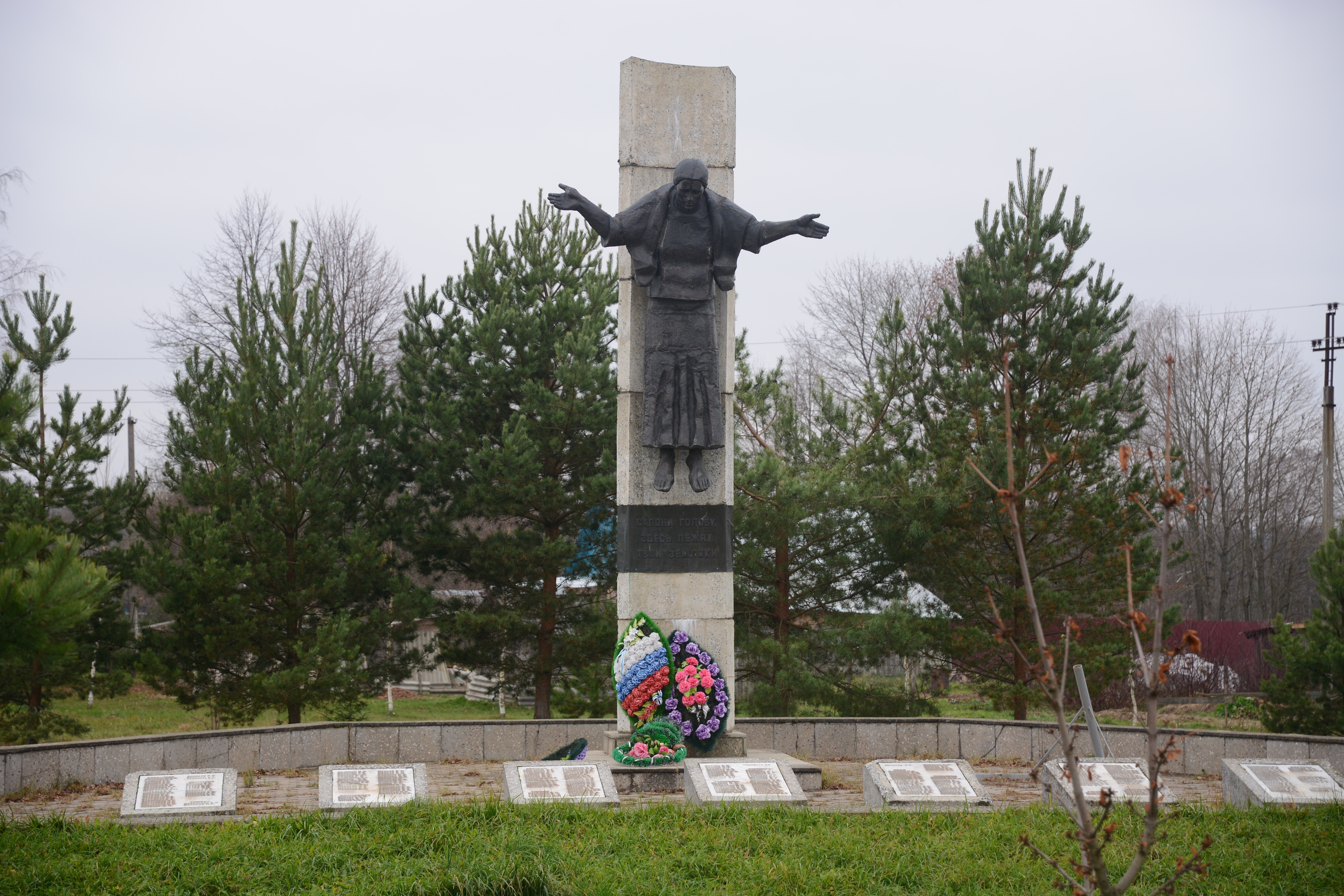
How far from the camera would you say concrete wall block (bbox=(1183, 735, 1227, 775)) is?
8516 mm

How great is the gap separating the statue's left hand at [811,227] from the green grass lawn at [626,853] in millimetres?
4104

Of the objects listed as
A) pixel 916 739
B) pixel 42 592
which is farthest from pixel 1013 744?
pixel 42 592

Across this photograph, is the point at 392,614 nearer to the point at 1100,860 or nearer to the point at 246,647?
the point at 246,647

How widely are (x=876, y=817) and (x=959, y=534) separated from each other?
666 cm

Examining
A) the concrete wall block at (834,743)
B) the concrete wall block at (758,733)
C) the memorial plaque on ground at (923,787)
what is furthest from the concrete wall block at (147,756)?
the concrete wall block at (834,743)

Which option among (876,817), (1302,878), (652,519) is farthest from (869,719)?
(1302,878)

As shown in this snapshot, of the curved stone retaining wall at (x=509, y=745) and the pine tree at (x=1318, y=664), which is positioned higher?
the pine tree at (x=1318, y=664)

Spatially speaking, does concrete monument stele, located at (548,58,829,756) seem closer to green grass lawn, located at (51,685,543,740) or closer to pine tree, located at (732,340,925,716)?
pine tree, located at (732,340,925,716)

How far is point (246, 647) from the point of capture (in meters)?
12.1

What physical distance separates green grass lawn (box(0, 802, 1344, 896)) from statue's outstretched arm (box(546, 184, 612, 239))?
3889 millimetres

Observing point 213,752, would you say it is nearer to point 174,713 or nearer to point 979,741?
point 979,741

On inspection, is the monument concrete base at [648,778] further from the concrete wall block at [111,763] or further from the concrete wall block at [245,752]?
the concrete wall block at [111,763]

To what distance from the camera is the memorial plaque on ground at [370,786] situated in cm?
584

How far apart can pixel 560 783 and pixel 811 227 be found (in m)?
4.20
